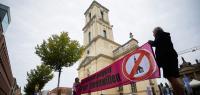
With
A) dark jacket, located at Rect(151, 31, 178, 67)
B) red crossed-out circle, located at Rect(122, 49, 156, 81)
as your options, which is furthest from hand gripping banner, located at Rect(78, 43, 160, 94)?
dark jacket, located at Rect(151, 31, 178, 67)

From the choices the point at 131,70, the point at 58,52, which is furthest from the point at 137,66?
the point at 58,52

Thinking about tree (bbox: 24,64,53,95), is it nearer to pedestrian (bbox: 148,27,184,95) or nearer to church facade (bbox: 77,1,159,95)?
church facade (bbox: 77,1,159,95)

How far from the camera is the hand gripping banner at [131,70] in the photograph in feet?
16.9

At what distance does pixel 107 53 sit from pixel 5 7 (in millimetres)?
22141

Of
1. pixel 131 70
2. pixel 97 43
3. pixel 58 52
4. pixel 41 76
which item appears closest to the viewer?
pixel 131 70

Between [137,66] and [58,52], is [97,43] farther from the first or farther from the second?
[137,66]

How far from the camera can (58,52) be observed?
49.2ft

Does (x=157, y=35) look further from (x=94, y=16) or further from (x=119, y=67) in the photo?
(x=94, y=16)

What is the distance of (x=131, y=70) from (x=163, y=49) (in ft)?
9.34

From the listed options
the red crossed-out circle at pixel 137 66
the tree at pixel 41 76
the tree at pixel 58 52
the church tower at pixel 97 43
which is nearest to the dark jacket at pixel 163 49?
the red crossed-out circle at pixel 137 66

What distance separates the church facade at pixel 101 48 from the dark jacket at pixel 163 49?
2024cm

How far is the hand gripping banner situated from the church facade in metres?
16.6

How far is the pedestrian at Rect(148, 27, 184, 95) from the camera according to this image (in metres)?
2.74

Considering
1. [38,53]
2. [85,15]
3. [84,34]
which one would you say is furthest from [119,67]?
[85,15]
